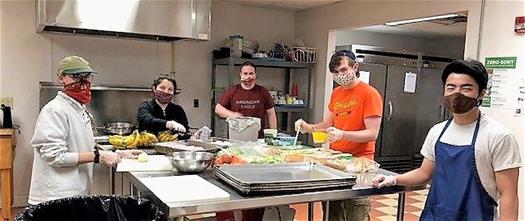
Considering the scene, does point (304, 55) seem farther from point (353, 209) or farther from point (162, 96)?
point (353, 209)

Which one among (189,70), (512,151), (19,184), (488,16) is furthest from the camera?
(189,70)

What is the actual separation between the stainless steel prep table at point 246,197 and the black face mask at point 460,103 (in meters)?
0.44

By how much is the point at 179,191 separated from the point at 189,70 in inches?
137

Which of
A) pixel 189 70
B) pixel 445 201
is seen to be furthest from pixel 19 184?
pixel 445 201

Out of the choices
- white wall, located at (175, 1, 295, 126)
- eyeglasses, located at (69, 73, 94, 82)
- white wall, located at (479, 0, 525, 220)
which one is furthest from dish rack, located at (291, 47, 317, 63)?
eyeglasses, located at (69, 73, 94, 82)

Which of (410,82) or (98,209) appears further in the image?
(410,82)

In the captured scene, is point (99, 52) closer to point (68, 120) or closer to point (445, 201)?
point (68, 120)

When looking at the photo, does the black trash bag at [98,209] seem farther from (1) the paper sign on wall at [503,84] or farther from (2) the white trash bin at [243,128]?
(1) the paper sign on wall at [503,84]

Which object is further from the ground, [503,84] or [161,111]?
[503,84]

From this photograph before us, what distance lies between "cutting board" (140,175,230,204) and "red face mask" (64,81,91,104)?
0.70 meters

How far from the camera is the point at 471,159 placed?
5.22 ft

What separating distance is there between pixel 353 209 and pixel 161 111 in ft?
5.17

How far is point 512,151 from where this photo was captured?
153cm

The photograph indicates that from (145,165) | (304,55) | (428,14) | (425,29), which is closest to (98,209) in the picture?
(145,165)
